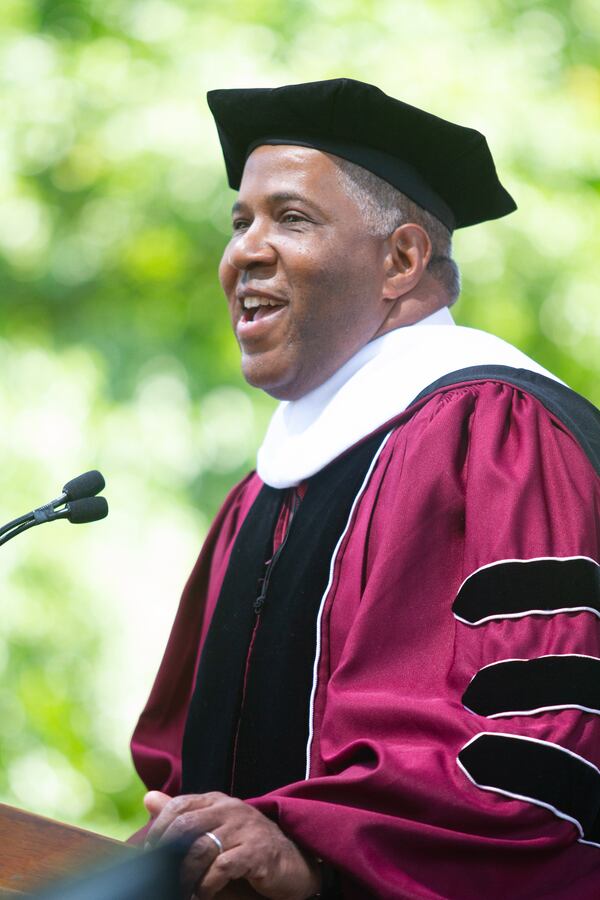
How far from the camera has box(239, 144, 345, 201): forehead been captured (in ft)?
9.19

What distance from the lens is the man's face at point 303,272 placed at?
2.79m

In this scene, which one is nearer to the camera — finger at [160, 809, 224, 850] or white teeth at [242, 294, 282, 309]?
finger at [160, 809, 224, 850]

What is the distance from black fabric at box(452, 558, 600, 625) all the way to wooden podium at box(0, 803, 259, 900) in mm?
607

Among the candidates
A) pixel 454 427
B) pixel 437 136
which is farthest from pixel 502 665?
pixel 437 136

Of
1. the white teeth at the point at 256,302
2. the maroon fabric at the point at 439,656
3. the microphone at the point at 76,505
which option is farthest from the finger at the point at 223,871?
the white teeth at the point at 256,302

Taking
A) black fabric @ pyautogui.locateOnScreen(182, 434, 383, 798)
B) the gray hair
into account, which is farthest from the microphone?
the gray hair

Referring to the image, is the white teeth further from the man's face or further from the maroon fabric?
the maroon fabric

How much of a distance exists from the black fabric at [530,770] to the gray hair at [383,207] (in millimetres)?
1231

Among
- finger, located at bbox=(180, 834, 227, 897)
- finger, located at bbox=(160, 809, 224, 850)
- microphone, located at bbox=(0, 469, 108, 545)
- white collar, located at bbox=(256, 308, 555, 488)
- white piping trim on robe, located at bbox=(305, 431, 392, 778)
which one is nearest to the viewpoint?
finger, located at bbox=(180, 834, 227, 897)

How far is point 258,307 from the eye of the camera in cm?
287

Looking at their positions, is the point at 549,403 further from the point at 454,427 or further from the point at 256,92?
the point at 256,92

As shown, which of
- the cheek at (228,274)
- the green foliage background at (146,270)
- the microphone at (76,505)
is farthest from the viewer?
the green foliage background at (146,270)

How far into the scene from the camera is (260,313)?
286cm

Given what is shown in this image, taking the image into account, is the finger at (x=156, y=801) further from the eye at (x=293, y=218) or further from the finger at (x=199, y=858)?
the eye at (x=293, y=218)
